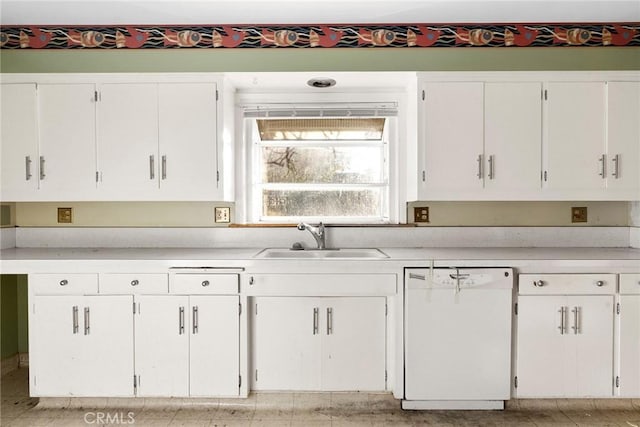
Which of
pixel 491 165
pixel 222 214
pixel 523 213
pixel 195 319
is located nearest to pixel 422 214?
pixel 491 165

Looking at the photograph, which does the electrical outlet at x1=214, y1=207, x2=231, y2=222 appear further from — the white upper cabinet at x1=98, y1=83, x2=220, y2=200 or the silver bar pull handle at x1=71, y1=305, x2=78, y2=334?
the silver bar pull handle at x1=71, y1=305, x2=78, y2=334

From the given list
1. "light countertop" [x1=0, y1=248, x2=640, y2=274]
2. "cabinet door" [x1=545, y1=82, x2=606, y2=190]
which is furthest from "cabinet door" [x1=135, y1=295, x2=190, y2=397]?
"cabinet door" [x1=545, y1=82, x2=606, y2=190]

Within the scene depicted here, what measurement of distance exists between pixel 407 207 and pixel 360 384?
4.26ft

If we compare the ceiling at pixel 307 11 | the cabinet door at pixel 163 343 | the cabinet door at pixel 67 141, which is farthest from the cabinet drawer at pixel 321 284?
the ceiling at pixel 307 11

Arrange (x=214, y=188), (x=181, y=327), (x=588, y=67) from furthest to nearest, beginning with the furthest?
1. (x=588, y=67)
2. (x=214, y=188)
3. (x=181, y=327)

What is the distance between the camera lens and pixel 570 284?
7.63 feet

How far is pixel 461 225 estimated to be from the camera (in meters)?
2.95

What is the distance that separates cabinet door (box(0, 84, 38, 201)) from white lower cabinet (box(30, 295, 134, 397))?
31.9 inches

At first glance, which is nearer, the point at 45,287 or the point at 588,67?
the point at 45,287

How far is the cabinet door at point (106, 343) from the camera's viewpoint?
2.34 meters

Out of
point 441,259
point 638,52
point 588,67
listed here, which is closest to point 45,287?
point 441,259

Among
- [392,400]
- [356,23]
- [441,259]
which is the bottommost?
[392,400]

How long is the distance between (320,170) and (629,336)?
2.23 m

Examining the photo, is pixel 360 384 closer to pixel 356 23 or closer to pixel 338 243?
pixel 338 243
